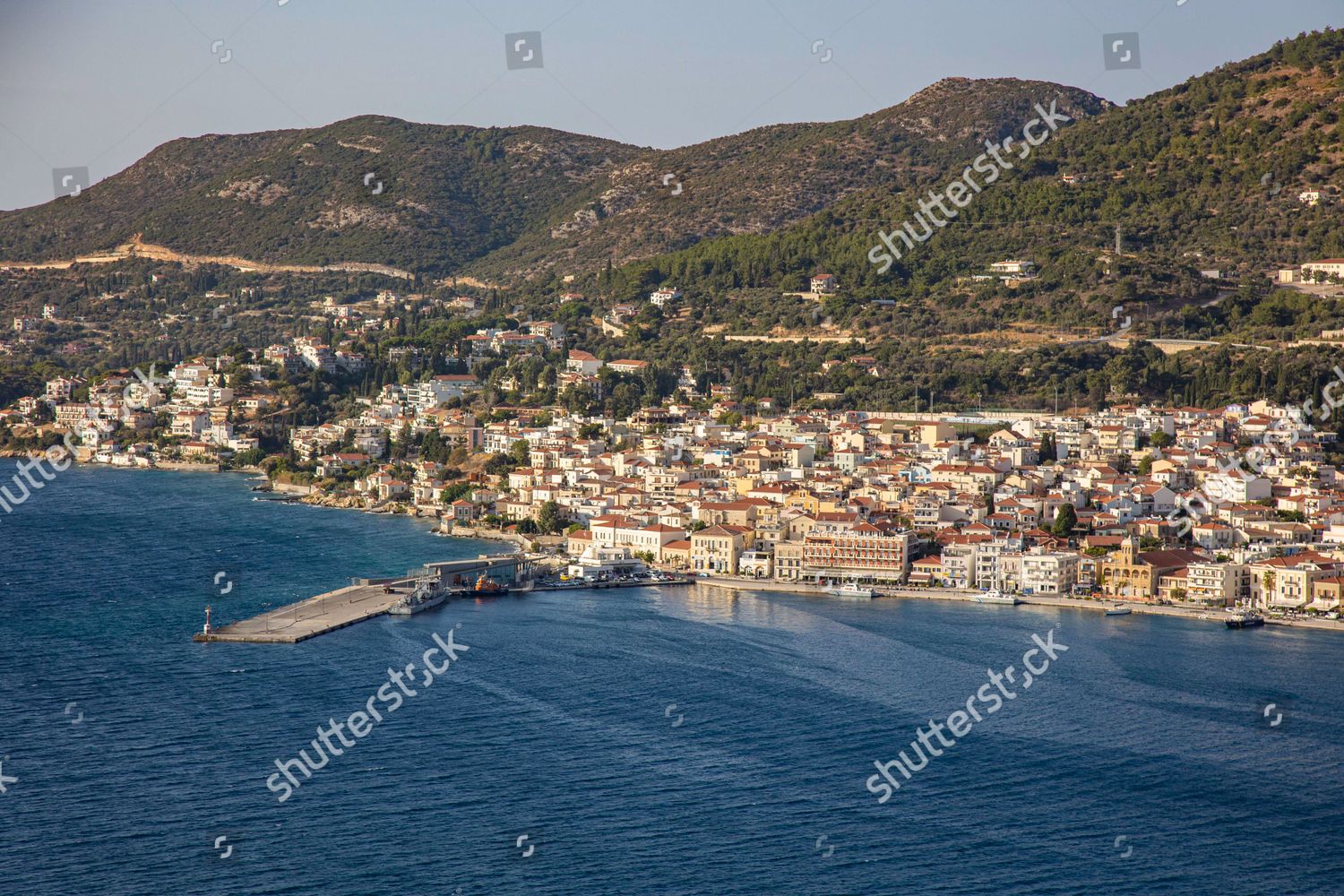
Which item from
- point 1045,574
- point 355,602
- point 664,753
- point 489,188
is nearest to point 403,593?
point 355,602

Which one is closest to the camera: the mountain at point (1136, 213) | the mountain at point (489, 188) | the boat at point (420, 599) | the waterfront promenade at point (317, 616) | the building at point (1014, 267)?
the waterfront promenade at point (317, 616)

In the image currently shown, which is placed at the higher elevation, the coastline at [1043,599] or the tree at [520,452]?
the tree at [520,452]

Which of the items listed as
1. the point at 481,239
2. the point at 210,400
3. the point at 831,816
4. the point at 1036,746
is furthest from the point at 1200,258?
the point at 481,239

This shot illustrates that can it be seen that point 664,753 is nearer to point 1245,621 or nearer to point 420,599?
point 420,599

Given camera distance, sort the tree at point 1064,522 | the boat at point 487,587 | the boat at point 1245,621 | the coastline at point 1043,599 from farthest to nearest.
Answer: the tree at point 1064,522
the boat at point 487,587
the coastline at point 1043,599
the boat at point 1245,621

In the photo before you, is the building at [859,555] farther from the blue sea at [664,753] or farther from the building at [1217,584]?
the building at [1217,584]

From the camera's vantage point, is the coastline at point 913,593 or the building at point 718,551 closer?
the coastline at point 913,593

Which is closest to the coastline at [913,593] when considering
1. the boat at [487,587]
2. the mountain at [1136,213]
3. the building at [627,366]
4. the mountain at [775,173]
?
the boat at [487,587]
